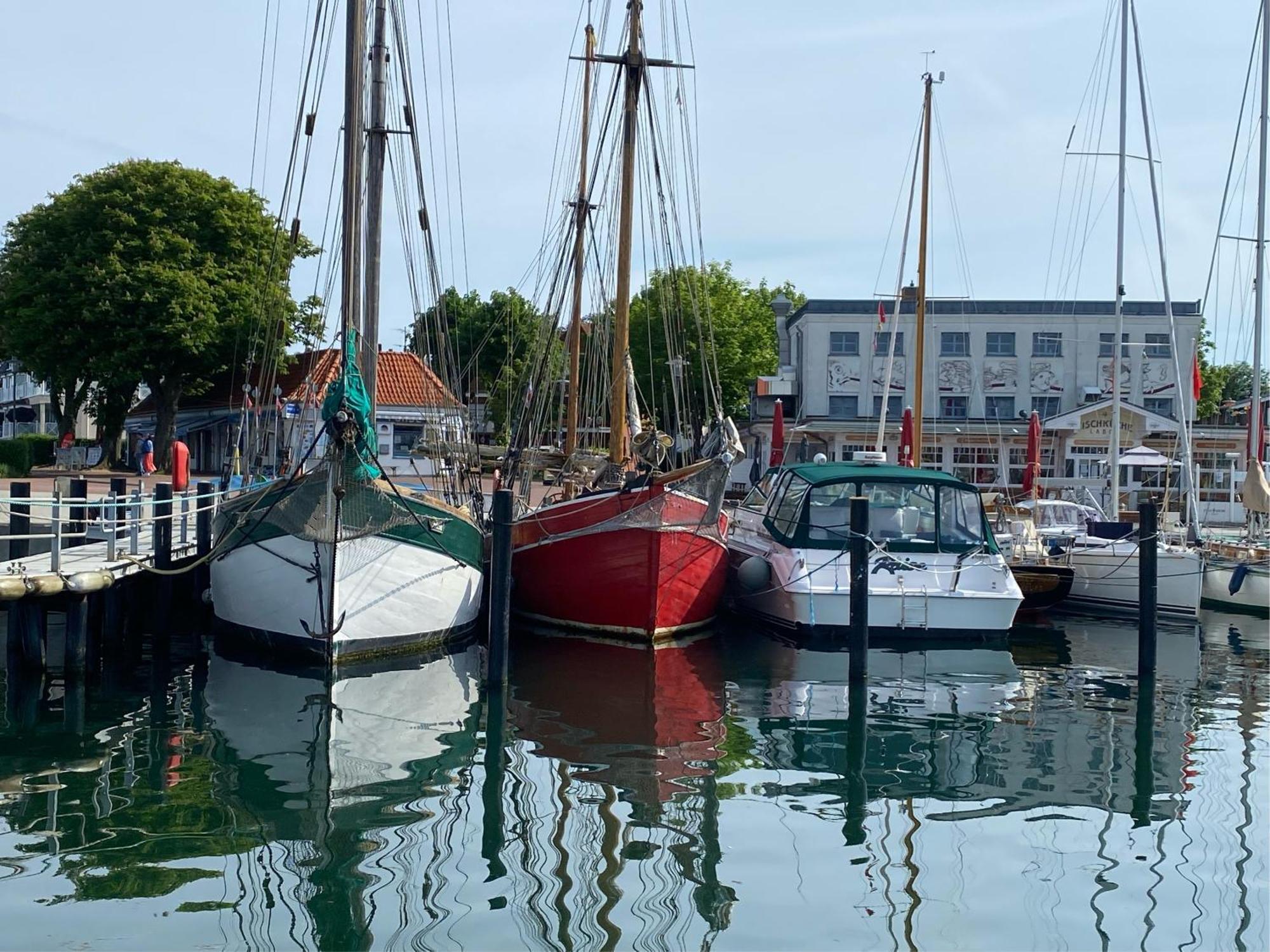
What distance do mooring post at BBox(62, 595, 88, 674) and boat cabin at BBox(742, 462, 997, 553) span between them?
35.7 ft

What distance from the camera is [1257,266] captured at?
2814 centimetres

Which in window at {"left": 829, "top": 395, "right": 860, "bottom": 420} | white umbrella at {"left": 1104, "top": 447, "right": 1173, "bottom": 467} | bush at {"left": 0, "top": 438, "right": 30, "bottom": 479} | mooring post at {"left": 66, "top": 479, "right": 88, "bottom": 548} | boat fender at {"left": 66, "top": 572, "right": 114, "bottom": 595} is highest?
window at {"left": 829, "top": 395, "right": 860, "bottom": 420}

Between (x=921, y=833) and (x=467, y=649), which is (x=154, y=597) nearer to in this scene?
(x=467, y=649)

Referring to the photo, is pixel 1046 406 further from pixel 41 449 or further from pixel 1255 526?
pixel 41 449

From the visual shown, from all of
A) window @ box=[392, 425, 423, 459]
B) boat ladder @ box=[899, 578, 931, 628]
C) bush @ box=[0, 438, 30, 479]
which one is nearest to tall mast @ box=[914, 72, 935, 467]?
boat ladder @ box=[899, 578, 931, 628]

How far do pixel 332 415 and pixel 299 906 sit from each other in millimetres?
8422

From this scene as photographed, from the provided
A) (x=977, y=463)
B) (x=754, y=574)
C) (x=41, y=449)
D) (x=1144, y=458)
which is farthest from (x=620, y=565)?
(x=41, y=449)

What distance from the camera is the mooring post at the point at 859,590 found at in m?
16.3

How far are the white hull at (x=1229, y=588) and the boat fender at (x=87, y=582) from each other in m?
20.9

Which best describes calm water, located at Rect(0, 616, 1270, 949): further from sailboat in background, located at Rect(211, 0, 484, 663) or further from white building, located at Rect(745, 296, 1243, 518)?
white building, located at Rect(745, 296, 1243, 518)

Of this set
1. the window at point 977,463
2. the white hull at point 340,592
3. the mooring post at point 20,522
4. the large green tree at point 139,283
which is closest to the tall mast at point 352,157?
the white hull at point 340,592

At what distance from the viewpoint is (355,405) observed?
16.5 meters

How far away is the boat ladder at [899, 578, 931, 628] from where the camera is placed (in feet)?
65.2

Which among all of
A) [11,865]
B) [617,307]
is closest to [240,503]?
[617,307]
